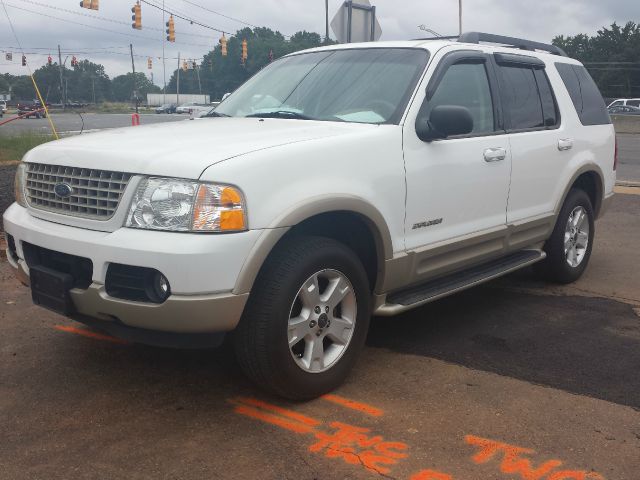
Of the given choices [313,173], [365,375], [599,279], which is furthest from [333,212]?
[599,279]

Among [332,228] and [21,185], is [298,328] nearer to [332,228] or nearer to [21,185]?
[332,228]

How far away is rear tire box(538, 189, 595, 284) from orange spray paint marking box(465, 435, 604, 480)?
9.49ft

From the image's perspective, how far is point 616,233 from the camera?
27.6 ft

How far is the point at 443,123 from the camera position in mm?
4023

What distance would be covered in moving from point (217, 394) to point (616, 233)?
20.3ft

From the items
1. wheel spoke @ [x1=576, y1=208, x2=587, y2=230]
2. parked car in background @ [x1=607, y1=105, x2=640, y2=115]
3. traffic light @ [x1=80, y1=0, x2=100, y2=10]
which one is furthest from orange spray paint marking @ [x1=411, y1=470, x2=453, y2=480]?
parked car in background @ [x1=607, y1=105, x2=640, y2=115]

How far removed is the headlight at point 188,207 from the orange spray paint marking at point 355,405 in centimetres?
110

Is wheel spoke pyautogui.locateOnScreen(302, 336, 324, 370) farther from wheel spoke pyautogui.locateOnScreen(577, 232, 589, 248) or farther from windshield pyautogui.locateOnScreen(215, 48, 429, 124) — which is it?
wheel spoke pyautogui.locateOnScreen(577, 232, 589, 248)

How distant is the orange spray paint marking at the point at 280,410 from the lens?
346 cm

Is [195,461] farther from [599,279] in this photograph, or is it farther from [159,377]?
[599,279]

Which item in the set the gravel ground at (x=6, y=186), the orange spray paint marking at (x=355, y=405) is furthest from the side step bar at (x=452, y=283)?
the gravel ground at (x=6, y=186)

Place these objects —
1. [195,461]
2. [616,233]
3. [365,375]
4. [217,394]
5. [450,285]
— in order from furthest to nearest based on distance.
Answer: [616,233] < [450,285] < [365,375] < [217,394] < [195,461]

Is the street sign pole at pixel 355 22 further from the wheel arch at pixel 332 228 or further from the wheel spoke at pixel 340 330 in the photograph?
the wheel spoke at pixel 340 330

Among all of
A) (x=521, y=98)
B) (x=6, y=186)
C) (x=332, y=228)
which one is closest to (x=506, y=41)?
(x=521, y=98)
